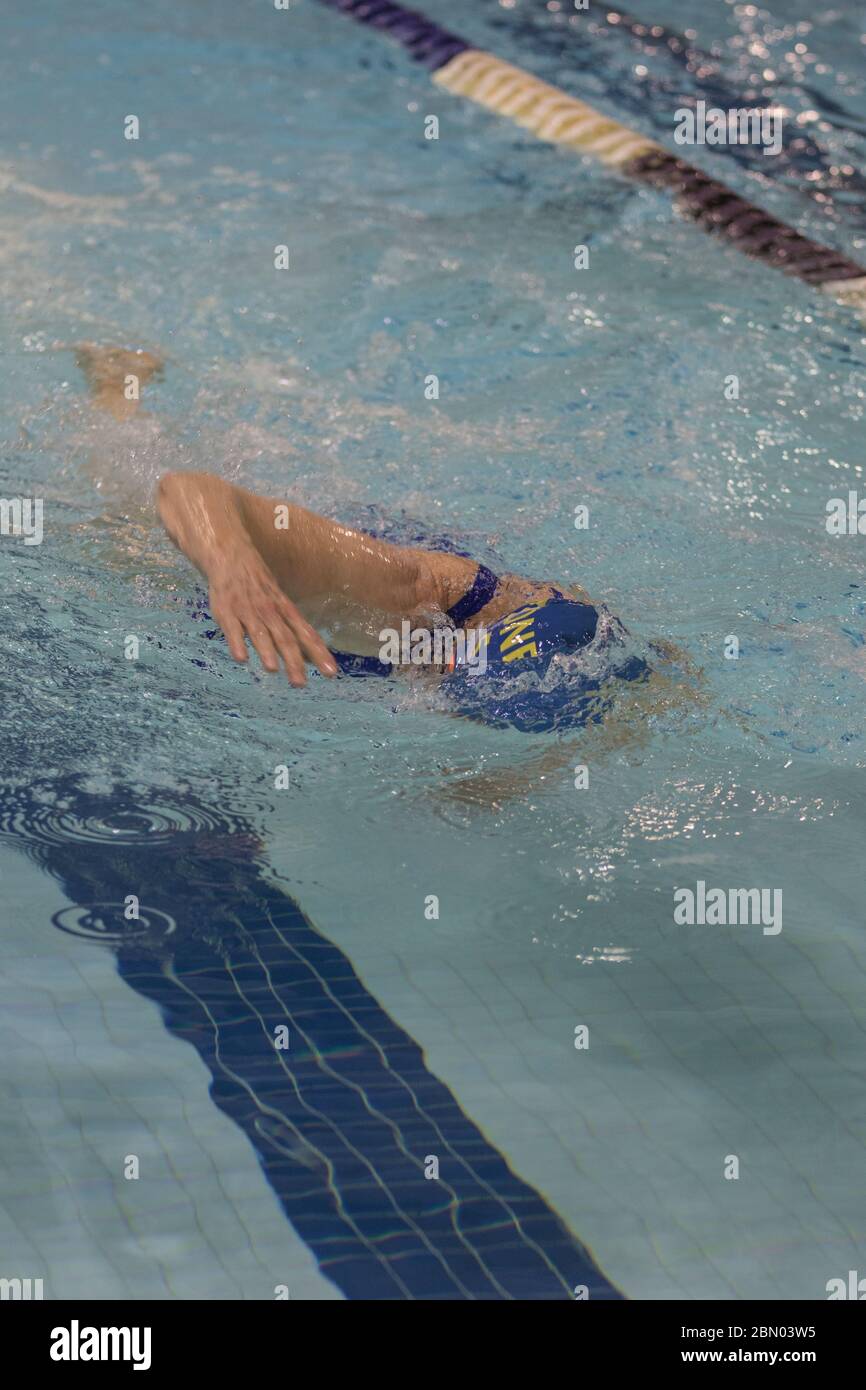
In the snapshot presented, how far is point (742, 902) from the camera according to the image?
116 inches

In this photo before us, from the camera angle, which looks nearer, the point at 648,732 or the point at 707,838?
the point at 707,838

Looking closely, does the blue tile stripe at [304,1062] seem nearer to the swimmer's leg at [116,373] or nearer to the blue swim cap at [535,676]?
the blue swim cap at [535,676]

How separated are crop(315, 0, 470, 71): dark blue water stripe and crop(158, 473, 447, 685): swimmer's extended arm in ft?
18.1

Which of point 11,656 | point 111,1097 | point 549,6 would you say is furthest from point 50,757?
point 549,6

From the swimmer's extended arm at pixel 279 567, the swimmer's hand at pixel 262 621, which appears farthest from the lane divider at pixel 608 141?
the swimmer's hand at pixel 262 621

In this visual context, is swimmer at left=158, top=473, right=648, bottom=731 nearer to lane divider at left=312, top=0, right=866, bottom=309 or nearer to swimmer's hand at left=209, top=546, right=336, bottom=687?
swimmer's hand at left=209, top=546, right=336, bottom=687

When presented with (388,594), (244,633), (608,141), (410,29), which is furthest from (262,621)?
(410,29)

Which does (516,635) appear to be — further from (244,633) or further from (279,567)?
(244,633)

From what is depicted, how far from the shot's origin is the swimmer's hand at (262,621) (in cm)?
241

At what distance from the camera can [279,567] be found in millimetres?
2893

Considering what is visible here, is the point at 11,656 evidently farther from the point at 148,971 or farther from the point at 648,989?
the point at 648,989

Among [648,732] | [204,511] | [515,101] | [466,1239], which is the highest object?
[515,101]

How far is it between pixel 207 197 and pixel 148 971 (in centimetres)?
446

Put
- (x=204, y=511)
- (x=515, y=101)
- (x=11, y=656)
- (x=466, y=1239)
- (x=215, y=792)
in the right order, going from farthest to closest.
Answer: (x=515, y=101), (x=11, y=656), (x=215, y=792), (x=204, y=511), (x=466, y=1239)
